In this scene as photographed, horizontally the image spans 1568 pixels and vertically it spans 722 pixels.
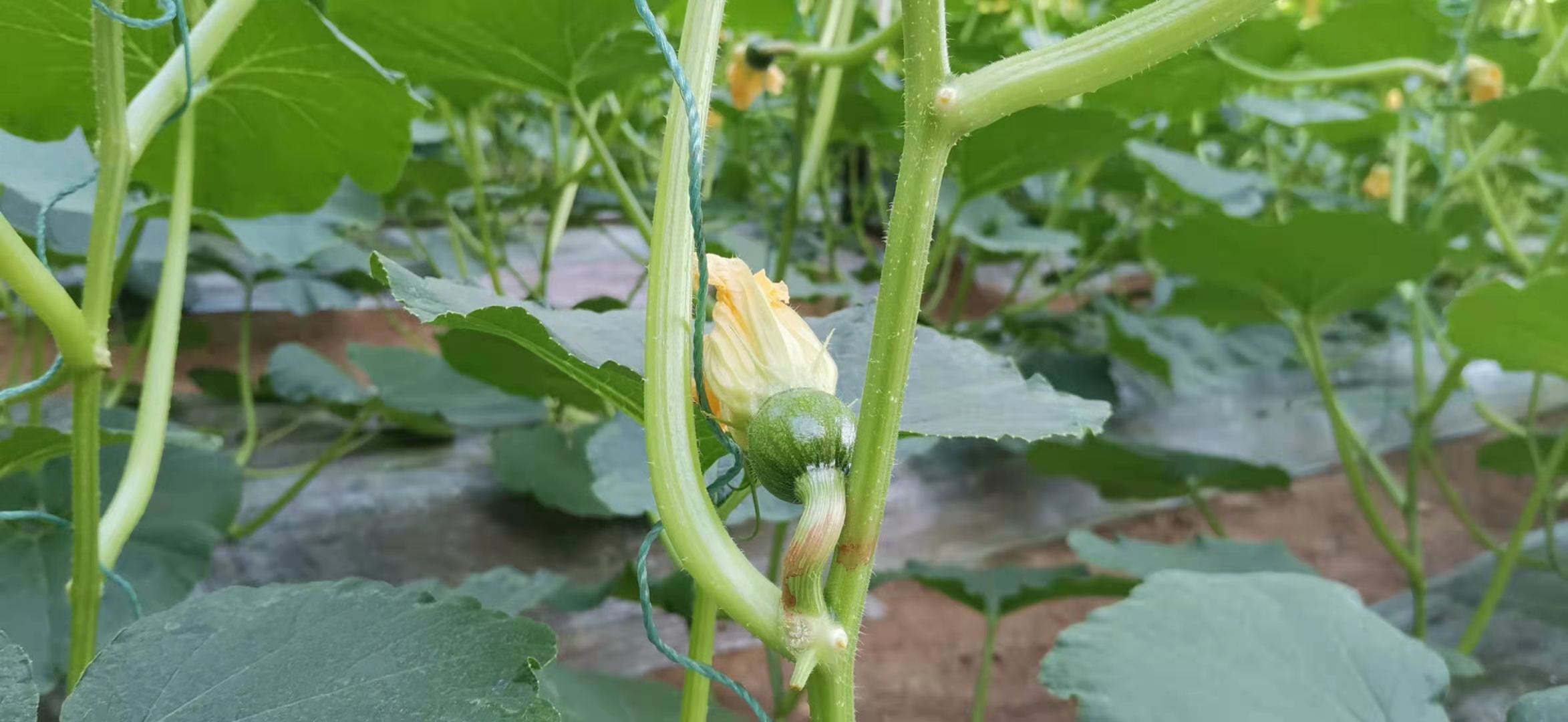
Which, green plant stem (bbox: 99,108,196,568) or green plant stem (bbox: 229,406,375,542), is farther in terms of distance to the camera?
green plant stem (bbox: 229,406,375,542)

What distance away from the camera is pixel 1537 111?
36.7 inches

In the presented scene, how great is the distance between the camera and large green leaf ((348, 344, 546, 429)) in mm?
1139

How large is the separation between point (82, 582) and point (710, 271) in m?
0.32

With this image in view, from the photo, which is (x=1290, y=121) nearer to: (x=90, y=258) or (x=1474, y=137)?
(x=1474, y=137)

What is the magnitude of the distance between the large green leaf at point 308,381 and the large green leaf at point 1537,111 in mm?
1283

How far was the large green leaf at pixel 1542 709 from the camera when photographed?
50 cm

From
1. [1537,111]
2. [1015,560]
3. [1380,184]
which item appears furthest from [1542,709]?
[1380,184]

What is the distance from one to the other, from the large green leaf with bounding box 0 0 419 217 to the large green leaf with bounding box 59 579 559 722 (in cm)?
32

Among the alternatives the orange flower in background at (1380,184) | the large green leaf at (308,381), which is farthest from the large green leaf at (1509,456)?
the large green leaf at (308,381)

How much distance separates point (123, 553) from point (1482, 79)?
143 centimetres

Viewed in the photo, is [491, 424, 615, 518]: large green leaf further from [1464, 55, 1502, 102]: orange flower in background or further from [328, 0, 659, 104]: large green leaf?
[1464, 55, 1502, 102]: orange flower in background

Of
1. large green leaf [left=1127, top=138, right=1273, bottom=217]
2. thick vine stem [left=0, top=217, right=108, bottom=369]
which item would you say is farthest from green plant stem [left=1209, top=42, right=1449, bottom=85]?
thick vine stem [left=0, top=217, right=108, bottom=369]

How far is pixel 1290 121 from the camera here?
1.34 meters

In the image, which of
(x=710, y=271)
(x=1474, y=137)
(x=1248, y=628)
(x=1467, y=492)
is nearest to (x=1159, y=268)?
(x=1474, y=137)
